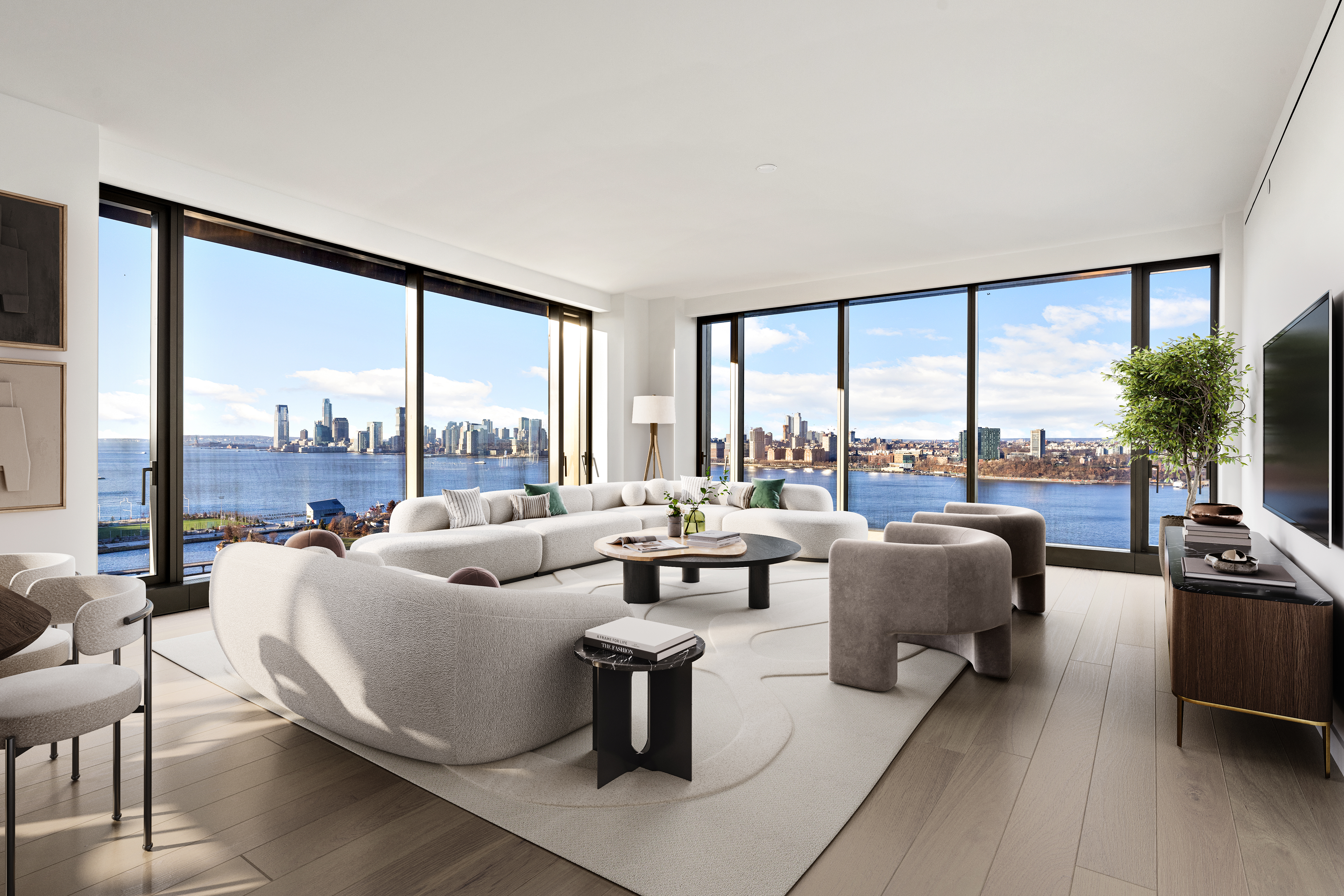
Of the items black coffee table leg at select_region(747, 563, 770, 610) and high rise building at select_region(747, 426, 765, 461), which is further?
high rise building at select_region(747, 426, 765, 461)

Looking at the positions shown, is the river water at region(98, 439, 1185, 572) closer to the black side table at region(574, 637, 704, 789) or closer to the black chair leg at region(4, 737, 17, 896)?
the black chair leg at region(4, 737, 17, 896)

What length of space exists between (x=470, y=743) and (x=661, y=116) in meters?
3.08

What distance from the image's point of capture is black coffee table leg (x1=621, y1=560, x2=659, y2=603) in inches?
181

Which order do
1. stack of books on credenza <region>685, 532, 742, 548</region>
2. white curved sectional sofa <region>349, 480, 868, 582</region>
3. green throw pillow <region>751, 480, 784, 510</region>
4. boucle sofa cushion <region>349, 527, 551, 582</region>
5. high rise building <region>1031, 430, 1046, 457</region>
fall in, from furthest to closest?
green throw pillow <region>751, 480, 784, 510</region> → high rise building <region>1031, 430, 1046, 457</region> → white curved sectional sofa <region>349, 480, 868, 582</region> → boucle sofa cushion <region>349, 527, 551, 582</region> → stack of books on credenza <region>685, 532, 742, 548</region>

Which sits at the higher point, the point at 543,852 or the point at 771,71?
the point at 771,71

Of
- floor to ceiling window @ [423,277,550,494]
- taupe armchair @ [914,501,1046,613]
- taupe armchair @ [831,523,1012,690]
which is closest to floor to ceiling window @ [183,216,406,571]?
Result: floor to ceiling window @ [423,277,550,494]

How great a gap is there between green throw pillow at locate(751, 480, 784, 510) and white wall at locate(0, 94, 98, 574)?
5.12 m

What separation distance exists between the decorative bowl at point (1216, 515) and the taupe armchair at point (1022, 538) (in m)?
0.80

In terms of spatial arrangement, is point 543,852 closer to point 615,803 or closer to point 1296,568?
point 615,803

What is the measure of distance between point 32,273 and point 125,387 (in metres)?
1.03

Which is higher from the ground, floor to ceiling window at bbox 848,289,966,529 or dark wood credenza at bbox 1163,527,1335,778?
floor to ceiling window at bbox 848,289,966,529

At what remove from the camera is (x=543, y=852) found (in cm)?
184

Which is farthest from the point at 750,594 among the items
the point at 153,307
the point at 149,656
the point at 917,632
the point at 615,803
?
the point at 153,307

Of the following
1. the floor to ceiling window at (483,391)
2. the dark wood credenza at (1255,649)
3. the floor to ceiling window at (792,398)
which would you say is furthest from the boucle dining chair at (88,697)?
the floor to ceiling window at (792,398)
